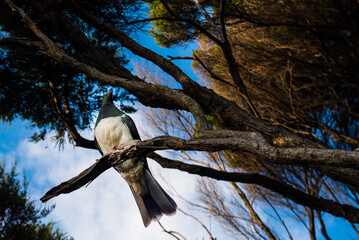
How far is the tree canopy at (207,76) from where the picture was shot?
271cm

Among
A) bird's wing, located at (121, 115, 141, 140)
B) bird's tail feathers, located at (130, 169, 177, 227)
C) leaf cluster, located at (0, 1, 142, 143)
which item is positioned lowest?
bird's tail feathers, located at (130, 169, 177, 227)

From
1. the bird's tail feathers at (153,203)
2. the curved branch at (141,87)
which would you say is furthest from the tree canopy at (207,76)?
the bird's tail feathers at (153,203)

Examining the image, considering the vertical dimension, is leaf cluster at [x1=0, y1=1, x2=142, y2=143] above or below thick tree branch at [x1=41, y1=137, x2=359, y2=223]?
above

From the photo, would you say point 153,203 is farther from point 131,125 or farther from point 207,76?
point 207,76

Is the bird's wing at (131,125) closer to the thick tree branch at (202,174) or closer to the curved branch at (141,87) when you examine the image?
the curved branch at (141,87)

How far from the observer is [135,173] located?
2439 millimetres

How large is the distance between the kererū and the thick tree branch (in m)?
0.33

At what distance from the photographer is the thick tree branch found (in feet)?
6.47

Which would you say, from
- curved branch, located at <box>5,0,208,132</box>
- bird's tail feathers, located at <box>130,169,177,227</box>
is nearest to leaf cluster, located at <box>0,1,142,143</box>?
curved branch, located at <box>5,0,208,132</box>

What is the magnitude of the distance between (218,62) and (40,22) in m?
3.29

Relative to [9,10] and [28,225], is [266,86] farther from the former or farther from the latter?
[28,225]

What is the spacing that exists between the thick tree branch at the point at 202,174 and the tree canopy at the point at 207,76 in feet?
0.04

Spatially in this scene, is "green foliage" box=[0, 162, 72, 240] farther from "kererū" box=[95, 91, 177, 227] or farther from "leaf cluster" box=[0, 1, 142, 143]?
"kererū" box=[95, 91, 177, 227]

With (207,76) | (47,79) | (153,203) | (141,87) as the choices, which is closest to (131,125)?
(141,87)
